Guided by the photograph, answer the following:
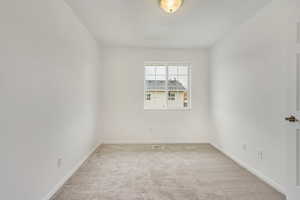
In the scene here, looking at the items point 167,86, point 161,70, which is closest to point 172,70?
point 161,70

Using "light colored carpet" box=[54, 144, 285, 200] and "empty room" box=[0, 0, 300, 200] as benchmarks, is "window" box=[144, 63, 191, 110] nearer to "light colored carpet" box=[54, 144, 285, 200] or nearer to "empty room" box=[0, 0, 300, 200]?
"empty room" box=[0, 0, 300, 200]

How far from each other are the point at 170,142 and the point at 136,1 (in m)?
3.64

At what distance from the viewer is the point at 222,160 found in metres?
3.76

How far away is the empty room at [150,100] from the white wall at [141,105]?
27 mm

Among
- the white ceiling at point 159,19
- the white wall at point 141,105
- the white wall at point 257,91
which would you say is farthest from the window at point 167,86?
the white wall at point 257,91

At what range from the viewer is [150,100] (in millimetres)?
5336

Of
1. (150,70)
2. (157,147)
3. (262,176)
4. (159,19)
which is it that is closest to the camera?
(262,176)

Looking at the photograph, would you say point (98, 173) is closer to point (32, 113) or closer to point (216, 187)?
point (32, 113)

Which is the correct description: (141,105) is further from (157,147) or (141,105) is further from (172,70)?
(172,70)

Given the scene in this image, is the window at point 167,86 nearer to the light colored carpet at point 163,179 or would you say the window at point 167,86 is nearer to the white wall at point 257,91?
the white wall at point 257,91

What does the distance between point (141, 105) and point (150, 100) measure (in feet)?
1.02

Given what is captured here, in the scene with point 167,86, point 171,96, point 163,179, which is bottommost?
point 163,179

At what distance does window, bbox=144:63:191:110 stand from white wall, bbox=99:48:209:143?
179 millimetres

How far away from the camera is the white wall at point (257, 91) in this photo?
8.26 ft
